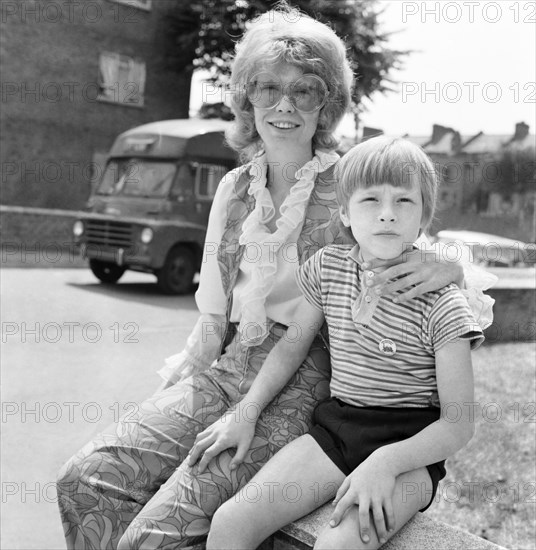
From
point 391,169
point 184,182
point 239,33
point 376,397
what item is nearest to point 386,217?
point 391,169

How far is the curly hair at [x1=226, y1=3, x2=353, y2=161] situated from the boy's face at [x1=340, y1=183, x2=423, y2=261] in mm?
596

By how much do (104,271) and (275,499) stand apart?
28.8 feet

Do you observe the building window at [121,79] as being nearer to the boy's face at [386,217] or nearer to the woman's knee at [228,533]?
the boy's face at [386,217]

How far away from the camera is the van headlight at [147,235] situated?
923 centimetres

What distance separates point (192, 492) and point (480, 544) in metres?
0.64

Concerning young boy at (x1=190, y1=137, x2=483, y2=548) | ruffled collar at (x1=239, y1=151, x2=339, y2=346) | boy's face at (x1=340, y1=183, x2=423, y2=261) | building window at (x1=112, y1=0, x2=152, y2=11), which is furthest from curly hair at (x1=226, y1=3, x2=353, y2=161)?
building window at (x1=112, y1=0, x2=152, y2=11)

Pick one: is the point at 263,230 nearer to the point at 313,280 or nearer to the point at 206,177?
the point at 313,280

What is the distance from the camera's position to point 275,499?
1.60 metres

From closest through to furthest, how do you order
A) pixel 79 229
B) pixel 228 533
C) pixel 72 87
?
pixel 228 533 → pixel 79 229 → pixel 72 87

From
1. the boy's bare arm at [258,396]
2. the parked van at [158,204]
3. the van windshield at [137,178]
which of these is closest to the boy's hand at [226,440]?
the boy's bare arm at [258,396]

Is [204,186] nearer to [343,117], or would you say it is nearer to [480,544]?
[343,117]

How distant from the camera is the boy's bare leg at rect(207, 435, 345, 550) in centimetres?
158

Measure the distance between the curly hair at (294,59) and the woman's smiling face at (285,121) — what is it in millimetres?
26

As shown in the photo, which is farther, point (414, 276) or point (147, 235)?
point (147, 235)
